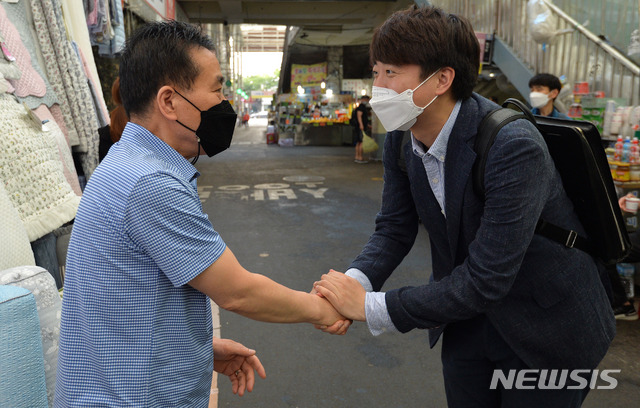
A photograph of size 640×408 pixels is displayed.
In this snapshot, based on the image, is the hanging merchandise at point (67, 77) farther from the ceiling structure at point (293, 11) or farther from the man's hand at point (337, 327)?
the ceiling structure at point (293, 11)

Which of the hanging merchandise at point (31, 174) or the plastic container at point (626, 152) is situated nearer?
the hanging merchandise at point (31, 174)

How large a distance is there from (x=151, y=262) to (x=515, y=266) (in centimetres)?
96

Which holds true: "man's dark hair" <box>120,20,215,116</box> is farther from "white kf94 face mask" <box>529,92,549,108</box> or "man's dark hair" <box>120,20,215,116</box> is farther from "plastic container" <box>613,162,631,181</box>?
"white kf94 face mask" <box>529,92,549,108</box>

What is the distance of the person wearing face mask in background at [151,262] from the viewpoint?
3.91 ft

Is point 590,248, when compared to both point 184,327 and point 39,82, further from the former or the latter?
point 39,82

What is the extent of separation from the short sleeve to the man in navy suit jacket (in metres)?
0.68

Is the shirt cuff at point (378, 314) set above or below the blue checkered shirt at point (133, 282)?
below

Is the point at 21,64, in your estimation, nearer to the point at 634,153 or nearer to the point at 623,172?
the point at 623,172

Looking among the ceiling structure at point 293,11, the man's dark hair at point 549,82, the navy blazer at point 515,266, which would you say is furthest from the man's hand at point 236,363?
the ceiling structure at point 293,11

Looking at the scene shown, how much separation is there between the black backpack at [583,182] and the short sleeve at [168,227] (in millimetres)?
794

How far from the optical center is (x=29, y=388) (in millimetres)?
1796

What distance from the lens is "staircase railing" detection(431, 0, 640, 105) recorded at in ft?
19.2

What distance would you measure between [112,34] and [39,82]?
2.34 meters

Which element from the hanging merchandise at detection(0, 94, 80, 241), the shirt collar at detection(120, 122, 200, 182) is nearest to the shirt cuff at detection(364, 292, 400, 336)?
the shirt collar at detection(120, 122, 200, 182)
